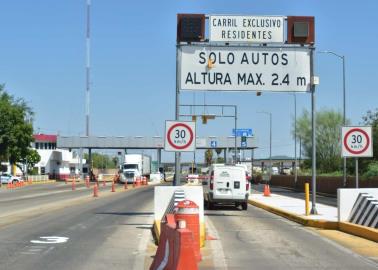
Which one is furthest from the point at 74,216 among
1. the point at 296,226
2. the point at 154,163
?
the point at 154,163

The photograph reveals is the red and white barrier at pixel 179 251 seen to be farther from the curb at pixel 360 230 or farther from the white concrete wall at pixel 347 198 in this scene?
the white concrete wall at pixel 347 198

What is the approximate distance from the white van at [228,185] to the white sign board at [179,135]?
363 inches

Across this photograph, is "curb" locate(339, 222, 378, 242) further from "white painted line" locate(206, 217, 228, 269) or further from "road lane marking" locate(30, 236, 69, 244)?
"road lane marking" locate(30, 236, 69, 244)

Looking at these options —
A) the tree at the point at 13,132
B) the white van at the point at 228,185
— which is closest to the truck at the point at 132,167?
the tree at the point at 13,132

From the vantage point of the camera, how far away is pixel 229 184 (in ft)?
89.1

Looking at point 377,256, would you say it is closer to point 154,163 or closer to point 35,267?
point 35,267

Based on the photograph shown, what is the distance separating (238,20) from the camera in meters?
21.5

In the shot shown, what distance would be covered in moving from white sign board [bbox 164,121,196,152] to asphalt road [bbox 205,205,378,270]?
252cm

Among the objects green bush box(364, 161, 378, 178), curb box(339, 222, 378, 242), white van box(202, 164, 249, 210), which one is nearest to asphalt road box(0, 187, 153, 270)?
curb box(339, 222, 378, 242)

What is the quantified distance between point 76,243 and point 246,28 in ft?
34.7

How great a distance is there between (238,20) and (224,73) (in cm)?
184

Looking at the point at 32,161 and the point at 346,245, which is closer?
the point at 346,245

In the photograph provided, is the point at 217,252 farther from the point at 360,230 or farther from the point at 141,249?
the point at 360,230

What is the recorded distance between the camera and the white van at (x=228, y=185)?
88.7 ft
